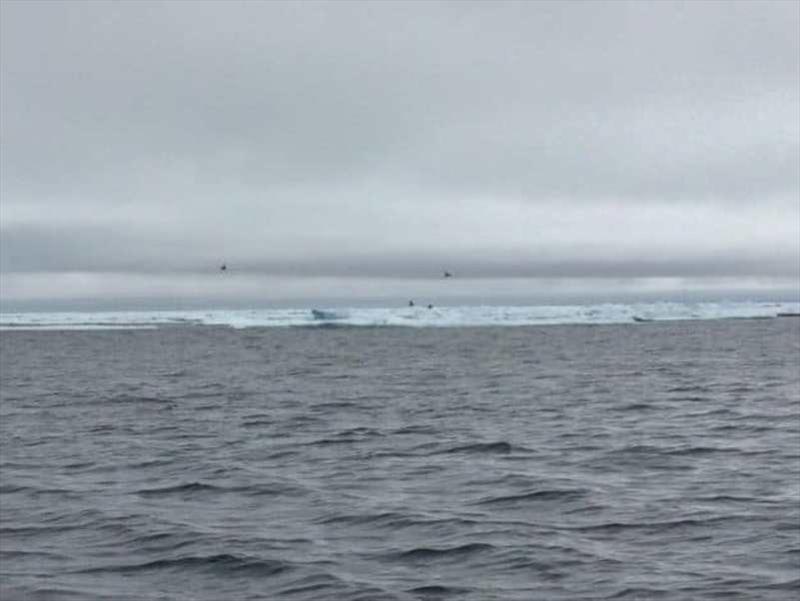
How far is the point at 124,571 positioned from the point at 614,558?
3932 mm

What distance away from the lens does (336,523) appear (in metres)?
11.6

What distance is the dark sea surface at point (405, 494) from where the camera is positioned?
9.65 meters

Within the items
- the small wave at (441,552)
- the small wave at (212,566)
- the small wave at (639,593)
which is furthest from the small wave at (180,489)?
the small wave at (639,593)

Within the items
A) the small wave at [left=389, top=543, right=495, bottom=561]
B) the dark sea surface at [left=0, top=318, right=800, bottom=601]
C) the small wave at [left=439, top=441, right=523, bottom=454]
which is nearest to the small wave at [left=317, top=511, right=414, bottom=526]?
the dark sea surface at [left=0, top=318, right=800, bottom=601]

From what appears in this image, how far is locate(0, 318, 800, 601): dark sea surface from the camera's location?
965cm

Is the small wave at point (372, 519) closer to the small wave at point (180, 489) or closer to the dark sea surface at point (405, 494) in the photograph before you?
the dark sea surface at point (405, 494)

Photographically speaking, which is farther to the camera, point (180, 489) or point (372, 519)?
point (180, 489)

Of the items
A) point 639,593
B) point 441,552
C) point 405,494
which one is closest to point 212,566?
point 441,552

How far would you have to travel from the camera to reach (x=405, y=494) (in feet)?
43.3

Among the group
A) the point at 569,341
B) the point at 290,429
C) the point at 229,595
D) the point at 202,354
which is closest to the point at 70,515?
Result: the point at 229,595

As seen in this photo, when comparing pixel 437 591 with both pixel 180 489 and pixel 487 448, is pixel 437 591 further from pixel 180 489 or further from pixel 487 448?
pixel 487 448

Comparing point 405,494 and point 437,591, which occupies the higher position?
point 405,494

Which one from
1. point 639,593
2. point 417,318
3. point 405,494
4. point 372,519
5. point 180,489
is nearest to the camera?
point 639,593

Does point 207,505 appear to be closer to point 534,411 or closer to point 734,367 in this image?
point 534,411
